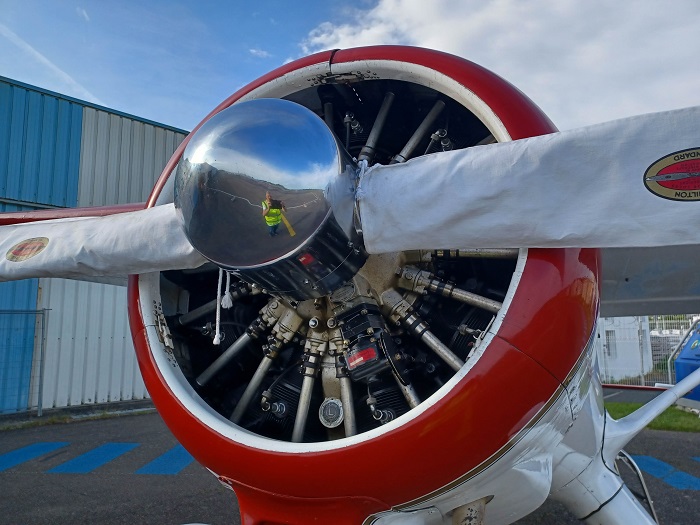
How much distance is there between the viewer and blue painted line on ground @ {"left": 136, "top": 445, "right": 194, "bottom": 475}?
625 cm

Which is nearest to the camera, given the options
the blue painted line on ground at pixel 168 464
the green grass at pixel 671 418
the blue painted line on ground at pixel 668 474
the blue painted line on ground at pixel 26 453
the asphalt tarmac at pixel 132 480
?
the asphalt tarmac at pixel 132 480

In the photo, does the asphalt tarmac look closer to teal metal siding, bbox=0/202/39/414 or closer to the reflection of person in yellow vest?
teal metal siding, bbox=0/202/39/414

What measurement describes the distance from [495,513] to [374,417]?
2.38ft

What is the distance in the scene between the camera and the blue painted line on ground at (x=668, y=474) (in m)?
5.76

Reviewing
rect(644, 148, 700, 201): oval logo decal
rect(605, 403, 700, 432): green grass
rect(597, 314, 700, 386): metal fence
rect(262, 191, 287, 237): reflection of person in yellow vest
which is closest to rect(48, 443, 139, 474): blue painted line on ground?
rect(262, 191, 287, 237): reflection of person in yellow vest

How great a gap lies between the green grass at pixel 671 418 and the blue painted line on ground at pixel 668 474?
69.0 inches

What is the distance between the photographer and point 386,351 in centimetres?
224

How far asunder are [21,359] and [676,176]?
1071 cm

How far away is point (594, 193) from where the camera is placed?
70.6 inches

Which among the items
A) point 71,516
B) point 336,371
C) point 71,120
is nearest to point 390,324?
point 336,371

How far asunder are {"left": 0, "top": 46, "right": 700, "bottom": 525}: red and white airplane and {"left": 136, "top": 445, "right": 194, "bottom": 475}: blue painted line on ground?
13.2 ft

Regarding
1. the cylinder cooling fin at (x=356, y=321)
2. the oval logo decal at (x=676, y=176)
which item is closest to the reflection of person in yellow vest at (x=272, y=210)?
the cylinder cooling fin at (x=356, y=321)

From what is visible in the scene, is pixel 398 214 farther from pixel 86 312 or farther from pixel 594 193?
pixel 86 312

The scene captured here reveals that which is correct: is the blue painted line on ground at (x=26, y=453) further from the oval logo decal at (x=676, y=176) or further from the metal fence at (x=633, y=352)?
the metal fence at (x=633, y=352)
